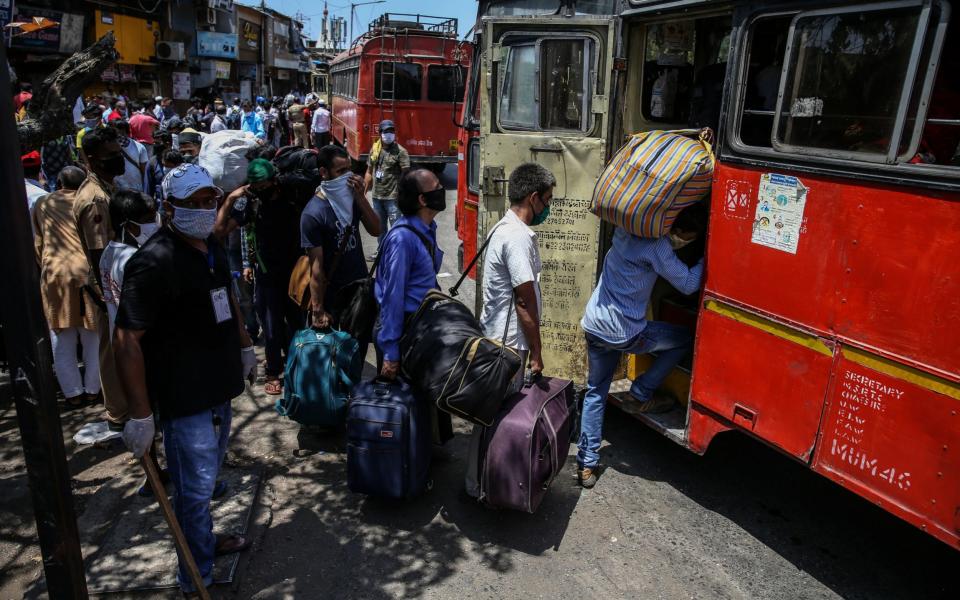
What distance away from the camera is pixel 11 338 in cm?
199

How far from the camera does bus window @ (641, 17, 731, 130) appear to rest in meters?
4.96

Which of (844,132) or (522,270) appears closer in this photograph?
(844,132)

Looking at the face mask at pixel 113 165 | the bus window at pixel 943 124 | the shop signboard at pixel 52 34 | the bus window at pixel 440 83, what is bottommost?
the face mask at pixel 113 165

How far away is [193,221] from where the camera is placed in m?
2.79

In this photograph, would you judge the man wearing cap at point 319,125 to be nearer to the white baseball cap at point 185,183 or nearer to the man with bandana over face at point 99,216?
the man with bandana over face at point 99,216

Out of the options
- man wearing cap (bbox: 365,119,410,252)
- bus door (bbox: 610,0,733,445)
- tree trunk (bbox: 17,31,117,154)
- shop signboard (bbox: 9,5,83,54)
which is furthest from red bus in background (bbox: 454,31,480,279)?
shop signboard (bbox: 9,5,83,54)

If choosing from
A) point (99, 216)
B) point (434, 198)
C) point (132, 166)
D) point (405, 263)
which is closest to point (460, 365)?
point (405, 263)

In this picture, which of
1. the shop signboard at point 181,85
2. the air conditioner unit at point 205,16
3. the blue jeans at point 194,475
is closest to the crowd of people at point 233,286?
the blue jeans at point 194,475

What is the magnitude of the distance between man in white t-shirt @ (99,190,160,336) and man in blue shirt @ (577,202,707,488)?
2.66m

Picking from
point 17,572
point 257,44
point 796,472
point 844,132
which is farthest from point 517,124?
point 257,44

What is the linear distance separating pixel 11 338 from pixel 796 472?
4304mm

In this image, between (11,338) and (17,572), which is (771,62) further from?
(17,572)

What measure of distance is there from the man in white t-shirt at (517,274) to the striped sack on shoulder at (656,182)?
0.40 meters

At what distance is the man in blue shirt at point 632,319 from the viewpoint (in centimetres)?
367
